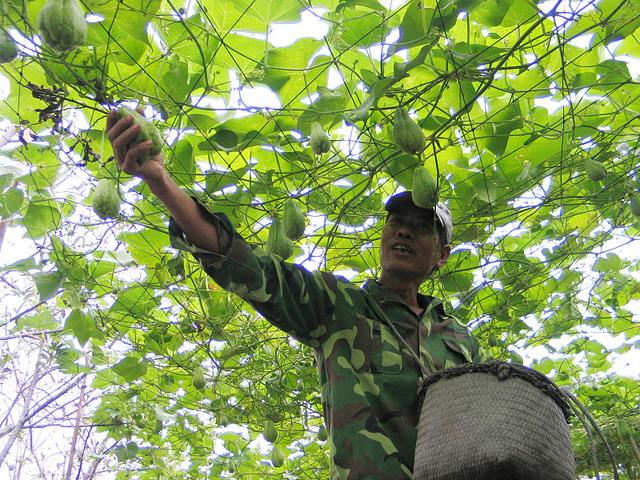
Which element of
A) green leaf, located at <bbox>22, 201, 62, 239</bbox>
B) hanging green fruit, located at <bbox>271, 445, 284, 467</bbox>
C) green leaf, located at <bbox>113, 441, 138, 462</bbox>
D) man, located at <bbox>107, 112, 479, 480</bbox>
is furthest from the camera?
green leaf, located at <bbox>113, 441, 138, 462</bbox>

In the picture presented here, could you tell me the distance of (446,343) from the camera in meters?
1.79

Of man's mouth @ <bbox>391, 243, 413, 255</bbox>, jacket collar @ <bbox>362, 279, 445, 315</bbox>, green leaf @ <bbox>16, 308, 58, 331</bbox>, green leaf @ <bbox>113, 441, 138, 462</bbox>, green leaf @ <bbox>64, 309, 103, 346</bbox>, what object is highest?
green leaf @ <bbox>113, 441, 138, 462</bbox>

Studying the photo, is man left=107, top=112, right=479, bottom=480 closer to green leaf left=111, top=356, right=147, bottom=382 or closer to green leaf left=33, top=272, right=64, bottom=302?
green leaf left=33, top=272, right=64, bottom=302

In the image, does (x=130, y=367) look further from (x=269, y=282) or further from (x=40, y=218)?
(x=269, y=282)

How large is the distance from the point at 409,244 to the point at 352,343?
0.39 metres

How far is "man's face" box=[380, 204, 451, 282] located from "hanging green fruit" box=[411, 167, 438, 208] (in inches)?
6.4

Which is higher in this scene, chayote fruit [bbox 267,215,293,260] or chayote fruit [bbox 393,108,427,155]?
chayote fruit [bbox 393,108,427,155]

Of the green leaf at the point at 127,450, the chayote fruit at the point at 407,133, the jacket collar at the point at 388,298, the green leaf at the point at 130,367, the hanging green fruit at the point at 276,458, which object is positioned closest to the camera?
the chayote fruit at the point at 407,133

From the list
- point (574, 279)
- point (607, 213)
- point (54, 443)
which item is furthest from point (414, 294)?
point (54, 443)

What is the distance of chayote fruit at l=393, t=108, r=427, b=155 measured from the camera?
165 cm

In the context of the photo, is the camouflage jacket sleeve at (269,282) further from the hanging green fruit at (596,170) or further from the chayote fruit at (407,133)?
the hanging green fruit at (596,170)

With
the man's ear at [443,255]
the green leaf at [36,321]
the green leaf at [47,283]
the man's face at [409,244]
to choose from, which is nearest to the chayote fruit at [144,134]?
the man's face at [409,244]

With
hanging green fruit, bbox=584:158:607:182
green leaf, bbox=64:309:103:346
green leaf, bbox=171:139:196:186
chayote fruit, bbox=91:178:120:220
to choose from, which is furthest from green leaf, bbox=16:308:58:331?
hanging green fruit, bbox=584:158:607:182

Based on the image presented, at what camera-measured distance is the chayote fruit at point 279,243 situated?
6.15 feet
